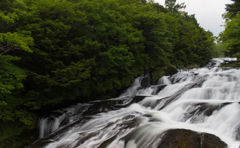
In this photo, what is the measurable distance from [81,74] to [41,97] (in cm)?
260

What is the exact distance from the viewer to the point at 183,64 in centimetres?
2533

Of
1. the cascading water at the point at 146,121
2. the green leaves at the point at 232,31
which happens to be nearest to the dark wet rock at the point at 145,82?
the cascading water at the point at 146,121

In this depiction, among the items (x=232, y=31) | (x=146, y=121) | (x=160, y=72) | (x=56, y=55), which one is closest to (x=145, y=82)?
(x=160, y=72)

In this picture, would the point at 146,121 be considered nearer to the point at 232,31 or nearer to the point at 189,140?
the point at 189,140

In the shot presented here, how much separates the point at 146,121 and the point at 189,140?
8.29 ft

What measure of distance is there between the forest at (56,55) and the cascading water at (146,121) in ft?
3.97

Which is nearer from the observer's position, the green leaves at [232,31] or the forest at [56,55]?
the forest at [56,55]

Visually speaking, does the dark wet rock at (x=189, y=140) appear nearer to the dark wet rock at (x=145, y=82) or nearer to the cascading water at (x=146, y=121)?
the cascading water at (x=146, y=121)

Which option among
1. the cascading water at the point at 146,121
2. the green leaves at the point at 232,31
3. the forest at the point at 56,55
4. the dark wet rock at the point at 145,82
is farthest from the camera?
the dark wet rock at the point at 145,82

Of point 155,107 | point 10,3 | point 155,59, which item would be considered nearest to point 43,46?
point 10,3

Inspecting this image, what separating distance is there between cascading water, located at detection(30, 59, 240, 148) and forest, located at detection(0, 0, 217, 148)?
121 cm

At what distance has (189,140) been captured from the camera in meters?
4.12

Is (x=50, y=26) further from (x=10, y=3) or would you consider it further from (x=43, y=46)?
(x=10, y=3)

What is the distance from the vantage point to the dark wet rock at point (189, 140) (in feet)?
12.9
